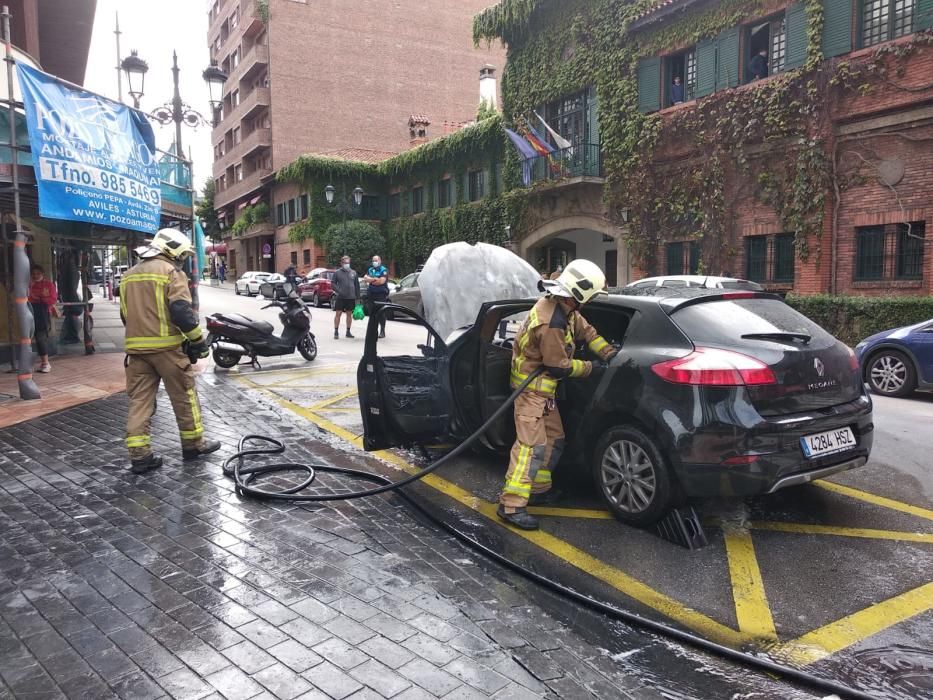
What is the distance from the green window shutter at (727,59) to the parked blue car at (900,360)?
10898 mm

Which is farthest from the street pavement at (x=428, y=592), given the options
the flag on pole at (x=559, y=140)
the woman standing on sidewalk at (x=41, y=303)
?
the flag on pole at (x=559, y=140)

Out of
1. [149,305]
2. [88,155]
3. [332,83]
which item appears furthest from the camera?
[332,83]

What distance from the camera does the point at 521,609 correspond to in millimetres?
3199

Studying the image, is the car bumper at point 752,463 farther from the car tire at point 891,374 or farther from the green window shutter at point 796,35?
the green window shutter at point 796,35

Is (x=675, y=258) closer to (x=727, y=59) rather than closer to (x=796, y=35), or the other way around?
(x=727, y=59)

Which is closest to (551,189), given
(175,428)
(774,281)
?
(774,281)

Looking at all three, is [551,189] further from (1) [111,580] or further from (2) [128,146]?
(1) [111,580]

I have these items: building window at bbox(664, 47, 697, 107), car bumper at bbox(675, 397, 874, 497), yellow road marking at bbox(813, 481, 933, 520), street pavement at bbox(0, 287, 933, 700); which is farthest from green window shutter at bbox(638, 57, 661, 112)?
car bumper at bbox(675, 397, 874, 497)

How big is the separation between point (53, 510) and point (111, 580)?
55.2 inches

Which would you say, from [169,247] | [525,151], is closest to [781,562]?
[169,247]

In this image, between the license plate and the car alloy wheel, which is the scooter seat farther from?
the license plate

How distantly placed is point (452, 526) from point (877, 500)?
2887 millimetres

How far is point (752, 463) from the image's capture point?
3674mm

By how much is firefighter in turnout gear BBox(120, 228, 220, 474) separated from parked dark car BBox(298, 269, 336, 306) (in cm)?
2045
